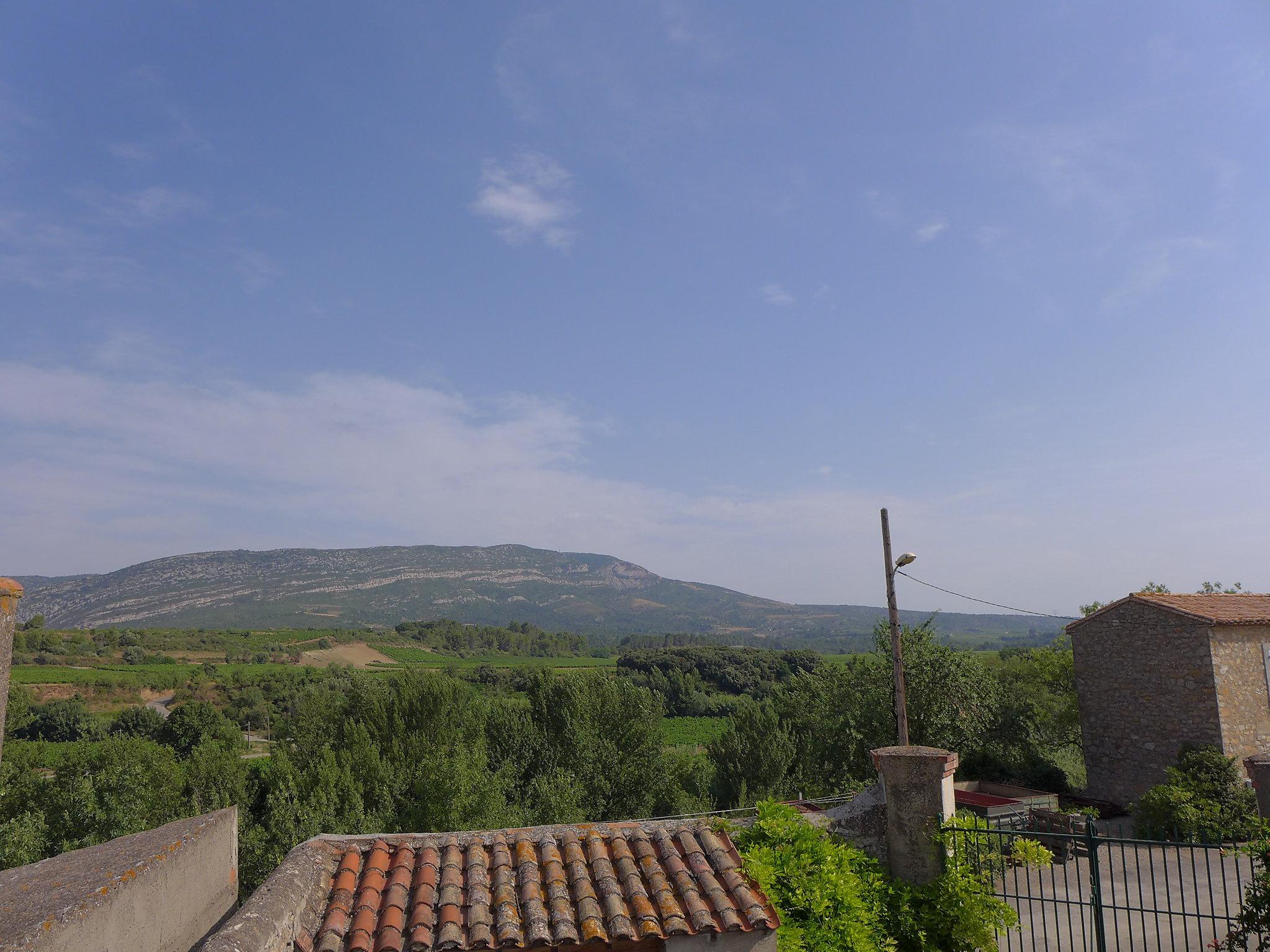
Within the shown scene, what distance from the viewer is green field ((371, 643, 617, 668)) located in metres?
101

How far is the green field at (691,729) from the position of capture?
55031 millimetres

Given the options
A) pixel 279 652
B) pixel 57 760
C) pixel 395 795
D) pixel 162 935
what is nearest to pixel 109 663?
pixel 279 652

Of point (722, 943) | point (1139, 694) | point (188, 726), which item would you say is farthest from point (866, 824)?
point (188, 726)

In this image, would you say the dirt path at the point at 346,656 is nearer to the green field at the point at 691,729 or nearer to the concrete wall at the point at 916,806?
the green field at the point at 691,729

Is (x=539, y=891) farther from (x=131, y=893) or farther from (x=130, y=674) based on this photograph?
(x=130, y=674)

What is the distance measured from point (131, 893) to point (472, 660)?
11801 centimetres

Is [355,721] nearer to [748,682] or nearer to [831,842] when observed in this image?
[831,842]

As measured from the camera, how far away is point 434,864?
5.47 metres

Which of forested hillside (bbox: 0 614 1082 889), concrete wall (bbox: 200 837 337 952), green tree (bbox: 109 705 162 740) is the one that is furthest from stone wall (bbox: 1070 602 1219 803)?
green tree (bbox: 109 705 162 740)

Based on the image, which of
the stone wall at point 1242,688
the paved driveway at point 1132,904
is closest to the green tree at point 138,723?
the paved driveway at point 1132,904

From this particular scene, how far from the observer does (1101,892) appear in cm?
888

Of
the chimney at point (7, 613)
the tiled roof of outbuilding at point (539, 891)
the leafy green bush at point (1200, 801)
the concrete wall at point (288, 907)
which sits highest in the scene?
the chimney at point (7, 613)

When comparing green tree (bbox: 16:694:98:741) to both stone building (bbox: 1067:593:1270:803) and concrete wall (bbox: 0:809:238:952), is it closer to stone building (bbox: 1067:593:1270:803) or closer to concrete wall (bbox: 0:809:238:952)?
concrete wall (bbox: 0:809:238:952)

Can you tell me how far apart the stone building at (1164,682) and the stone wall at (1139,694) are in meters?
0.02
